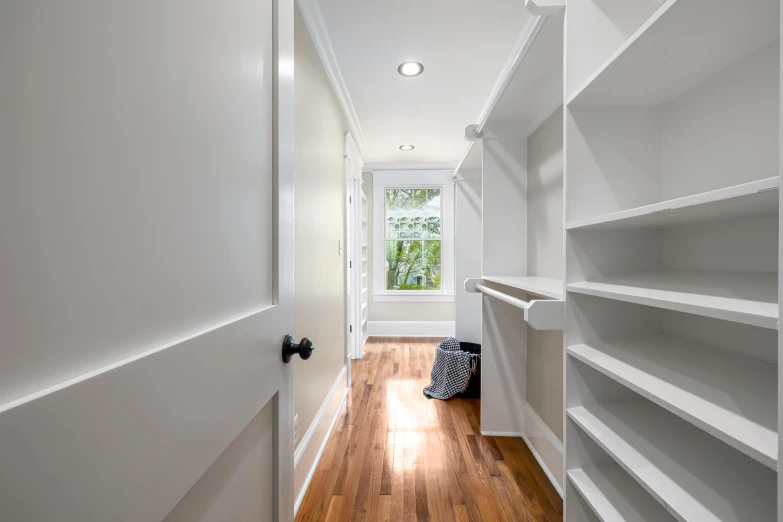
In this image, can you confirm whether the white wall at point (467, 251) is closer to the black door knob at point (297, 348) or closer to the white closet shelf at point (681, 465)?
the white closet shelf at point (681, 465)

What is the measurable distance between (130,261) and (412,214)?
468cm

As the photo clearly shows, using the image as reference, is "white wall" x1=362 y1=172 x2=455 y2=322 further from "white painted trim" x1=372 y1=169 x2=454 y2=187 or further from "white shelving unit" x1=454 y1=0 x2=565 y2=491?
"white shelving unit" x1=454 y1=0 x2=565 y2=491

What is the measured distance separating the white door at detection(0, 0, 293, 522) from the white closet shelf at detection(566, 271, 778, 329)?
758 millimetres

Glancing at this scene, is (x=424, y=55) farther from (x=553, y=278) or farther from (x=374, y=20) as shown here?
(x=553, y=278)

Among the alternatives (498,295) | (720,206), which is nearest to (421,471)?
(498,295)

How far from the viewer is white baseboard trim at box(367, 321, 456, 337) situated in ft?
→ 16.1

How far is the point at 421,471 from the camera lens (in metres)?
1.84

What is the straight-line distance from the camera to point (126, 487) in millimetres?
371

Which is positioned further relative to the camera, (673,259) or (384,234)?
(384,234)

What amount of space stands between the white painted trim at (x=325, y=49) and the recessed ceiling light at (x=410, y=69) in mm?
408

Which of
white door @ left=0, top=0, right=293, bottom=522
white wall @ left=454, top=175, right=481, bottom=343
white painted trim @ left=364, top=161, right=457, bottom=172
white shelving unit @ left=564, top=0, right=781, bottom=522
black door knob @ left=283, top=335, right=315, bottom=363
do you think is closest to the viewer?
white door @ left=0, top=0, right=293, bottom=522

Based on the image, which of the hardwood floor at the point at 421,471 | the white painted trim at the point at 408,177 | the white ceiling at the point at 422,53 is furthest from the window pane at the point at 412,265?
the hardwood floor at the point at 421,471

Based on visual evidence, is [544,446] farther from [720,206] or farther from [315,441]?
[720,206]

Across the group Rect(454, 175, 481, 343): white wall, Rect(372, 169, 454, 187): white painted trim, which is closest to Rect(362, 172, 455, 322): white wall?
Rect(372, 169, 454, 187): white painted trim
